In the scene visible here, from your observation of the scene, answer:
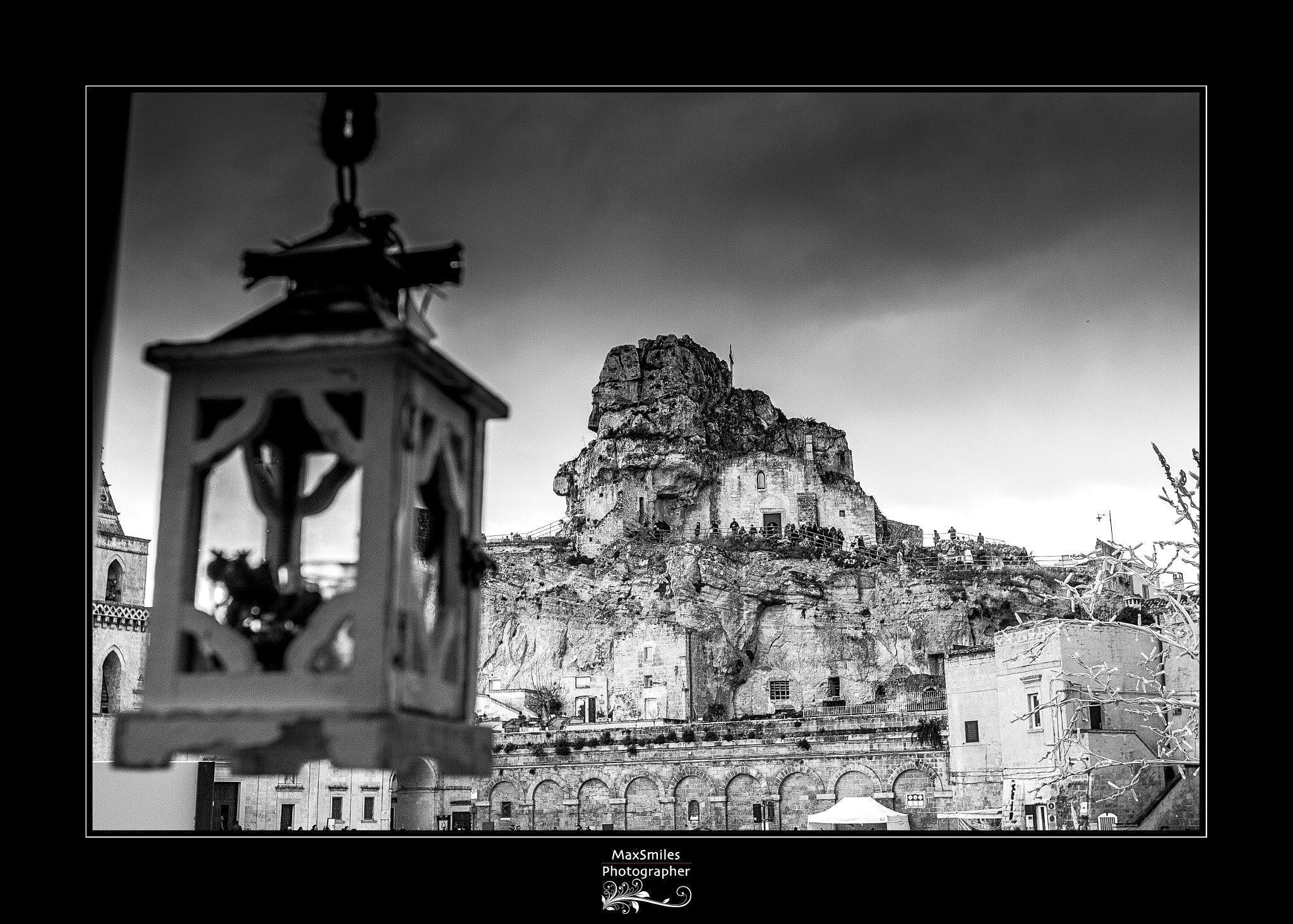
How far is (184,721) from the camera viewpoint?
2254 mm

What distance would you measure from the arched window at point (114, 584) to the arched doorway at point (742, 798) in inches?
771

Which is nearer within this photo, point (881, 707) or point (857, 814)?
point (857, 814)

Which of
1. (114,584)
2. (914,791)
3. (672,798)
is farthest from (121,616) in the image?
(914,791)

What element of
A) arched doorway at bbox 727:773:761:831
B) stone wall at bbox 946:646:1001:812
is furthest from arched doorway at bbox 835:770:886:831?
stone wall at bbox 946:646:1001:812

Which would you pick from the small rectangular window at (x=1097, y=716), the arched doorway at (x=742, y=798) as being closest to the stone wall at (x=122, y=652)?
the small rectangular window at (x=1097, y=716)

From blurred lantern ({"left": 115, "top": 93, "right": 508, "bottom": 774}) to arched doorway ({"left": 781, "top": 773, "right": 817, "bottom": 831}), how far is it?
3428cm

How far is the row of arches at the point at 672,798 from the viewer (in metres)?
35.7

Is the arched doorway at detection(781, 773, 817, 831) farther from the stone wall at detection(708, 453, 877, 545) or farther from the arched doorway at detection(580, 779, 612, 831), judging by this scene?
the stone wall at detection(708, 453, 877, 545)

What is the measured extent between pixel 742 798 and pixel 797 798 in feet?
4.98

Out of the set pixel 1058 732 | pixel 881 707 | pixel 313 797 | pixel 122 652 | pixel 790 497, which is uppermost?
pixel 790 497

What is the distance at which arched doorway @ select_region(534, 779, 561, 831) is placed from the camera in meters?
37.0
